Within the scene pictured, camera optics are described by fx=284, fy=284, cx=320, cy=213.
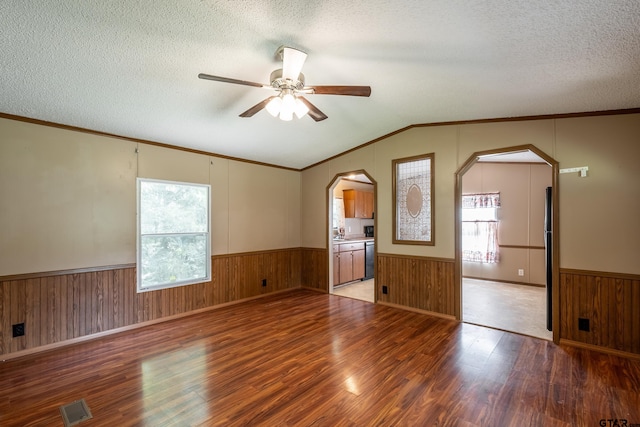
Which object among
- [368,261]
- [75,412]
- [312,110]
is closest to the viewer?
[75,412]

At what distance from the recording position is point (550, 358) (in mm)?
2824

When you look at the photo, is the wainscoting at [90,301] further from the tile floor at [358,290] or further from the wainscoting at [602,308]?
the wainscoting at [602,308]

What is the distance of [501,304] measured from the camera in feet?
14.9

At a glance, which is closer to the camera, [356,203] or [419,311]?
[419,311]

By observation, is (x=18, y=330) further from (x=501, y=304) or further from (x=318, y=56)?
(x=501, y=304)

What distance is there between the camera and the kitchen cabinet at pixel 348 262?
221 inches

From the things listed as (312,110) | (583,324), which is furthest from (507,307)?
(312,110)

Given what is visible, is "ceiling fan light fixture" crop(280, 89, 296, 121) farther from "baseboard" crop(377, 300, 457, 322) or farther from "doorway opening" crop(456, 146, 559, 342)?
"doorway opening" crop(456, 146, 559, 342)

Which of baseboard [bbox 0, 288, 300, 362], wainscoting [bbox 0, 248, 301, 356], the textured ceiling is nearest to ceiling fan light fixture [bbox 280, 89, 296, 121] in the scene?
the textured ceiling

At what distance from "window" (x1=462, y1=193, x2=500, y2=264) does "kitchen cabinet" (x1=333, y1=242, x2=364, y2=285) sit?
7.98ft

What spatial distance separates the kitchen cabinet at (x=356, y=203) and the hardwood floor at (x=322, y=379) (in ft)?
11.6

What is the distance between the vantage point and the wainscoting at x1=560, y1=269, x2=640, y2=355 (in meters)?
2.85

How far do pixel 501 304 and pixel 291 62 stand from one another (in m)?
4.71

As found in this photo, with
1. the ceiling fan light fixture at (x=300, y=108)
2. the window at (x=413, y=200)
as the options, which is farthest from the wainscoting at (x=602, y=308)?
the ceiling fan light fixture at (x=300, y=108)
